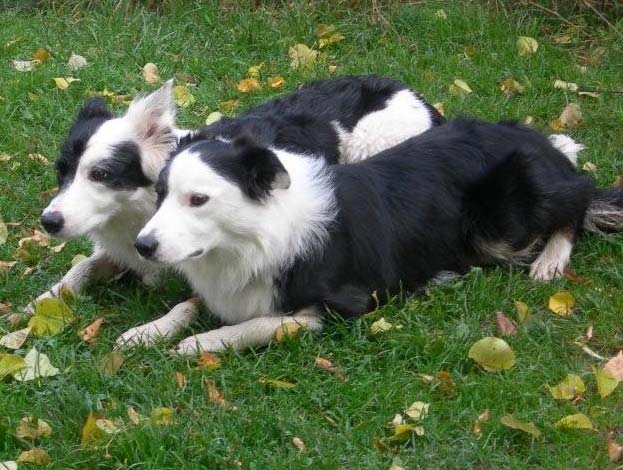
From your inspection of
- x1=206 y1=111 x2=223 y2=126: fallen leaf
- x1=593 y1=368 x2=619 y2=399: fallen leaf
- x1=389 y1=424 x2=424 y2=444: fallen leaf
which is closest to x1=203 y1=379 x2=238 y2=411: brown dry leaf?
x1=389 y1=424 x2=424 y2=444: fallen leaf

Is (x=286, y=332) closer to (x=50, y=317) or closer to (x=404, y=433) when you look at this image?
(x=404, y=433)

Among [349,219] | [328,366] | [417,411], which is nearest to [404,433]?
[417,411]

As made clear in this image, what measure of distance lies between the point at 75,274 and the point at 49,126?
2096mm

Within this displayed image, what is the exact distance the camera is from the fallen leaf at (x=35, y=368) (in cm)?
407

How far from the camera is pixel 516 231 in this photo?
196 inches

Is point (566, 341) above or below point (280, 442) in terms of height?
below

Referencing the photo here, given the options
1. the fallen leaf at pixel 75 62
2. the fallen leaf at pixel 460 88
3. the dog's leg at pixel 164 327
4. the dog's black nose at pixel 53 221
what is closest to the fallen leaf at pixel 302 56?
the fallen leaf at pixel 460 88

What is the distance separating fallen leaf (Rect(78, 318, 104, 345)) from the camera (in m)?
4.45

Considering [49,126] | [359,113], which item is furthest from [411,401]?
[49,126]

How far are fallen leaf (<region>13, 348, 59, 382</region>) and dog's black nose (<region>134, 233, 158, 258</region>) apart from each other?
0.62 m

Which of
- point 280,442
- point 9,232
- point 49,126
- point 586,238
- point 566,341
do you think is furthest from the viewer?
point 49,126

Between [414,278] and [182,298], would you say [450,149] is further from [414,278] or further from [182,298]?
[182,298]

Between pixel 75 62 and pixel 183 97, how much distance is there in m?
1.13

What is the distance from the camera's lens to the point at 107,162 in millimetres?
4660
